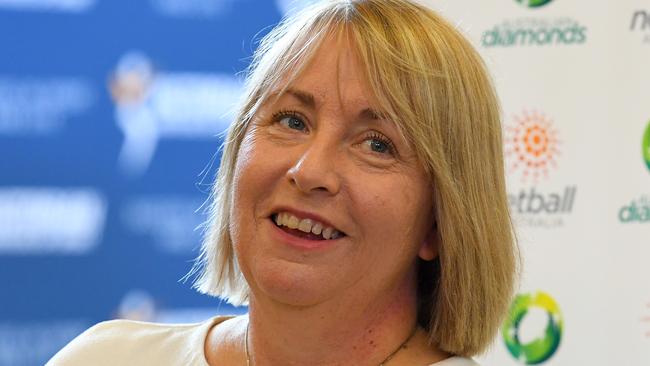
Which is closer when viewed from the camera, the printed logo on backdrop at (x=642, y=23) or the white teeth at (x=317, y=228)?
the white teeth at (x=317, y=228)

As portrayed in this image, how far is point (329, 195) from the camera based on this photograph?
1.54 meters

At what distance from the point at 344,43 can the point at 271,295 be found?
1.33 feet

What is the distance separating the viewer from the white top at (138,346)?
72.7 inches

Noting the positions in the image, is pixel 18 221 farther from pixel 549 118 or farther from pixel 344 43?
pixel 344 43

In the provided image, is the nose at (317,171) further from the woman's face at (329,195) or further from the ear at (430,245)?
the ear at (430,245)

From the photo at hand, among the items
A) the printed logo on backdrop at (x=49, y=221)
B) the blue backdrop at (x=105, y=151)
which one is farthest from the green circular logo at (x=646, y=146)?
the printed logo on backdrop at (x=49, y=221)

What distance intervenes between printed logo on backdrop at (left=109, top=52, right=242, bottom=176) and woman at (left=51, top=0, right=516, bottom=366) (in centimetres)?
171

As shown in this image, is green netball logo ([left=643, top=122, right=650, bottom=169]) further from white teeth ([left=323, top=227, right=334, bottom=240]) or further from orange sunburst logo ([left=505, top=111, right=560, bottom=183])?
white teeth ([left=323, top=227, right=334, bottom=240])

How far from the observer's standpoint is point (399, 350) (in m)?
1.71

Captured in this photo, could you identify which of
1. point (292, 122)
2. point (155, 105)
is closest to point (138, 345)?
point (292, 122)

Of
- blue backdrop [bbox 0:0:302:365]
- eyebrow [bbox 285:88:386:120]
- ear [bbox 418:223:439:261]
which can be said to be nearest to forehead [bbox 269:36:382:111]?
eyebrow [bbox 285:88:386:120]

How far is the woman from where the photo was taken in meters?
1.56

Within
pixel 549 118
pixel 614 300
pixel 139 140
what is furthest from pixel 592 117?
pixel 139 140

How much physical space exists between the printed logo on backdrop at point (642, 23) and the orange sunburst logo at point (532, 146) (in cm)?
37
